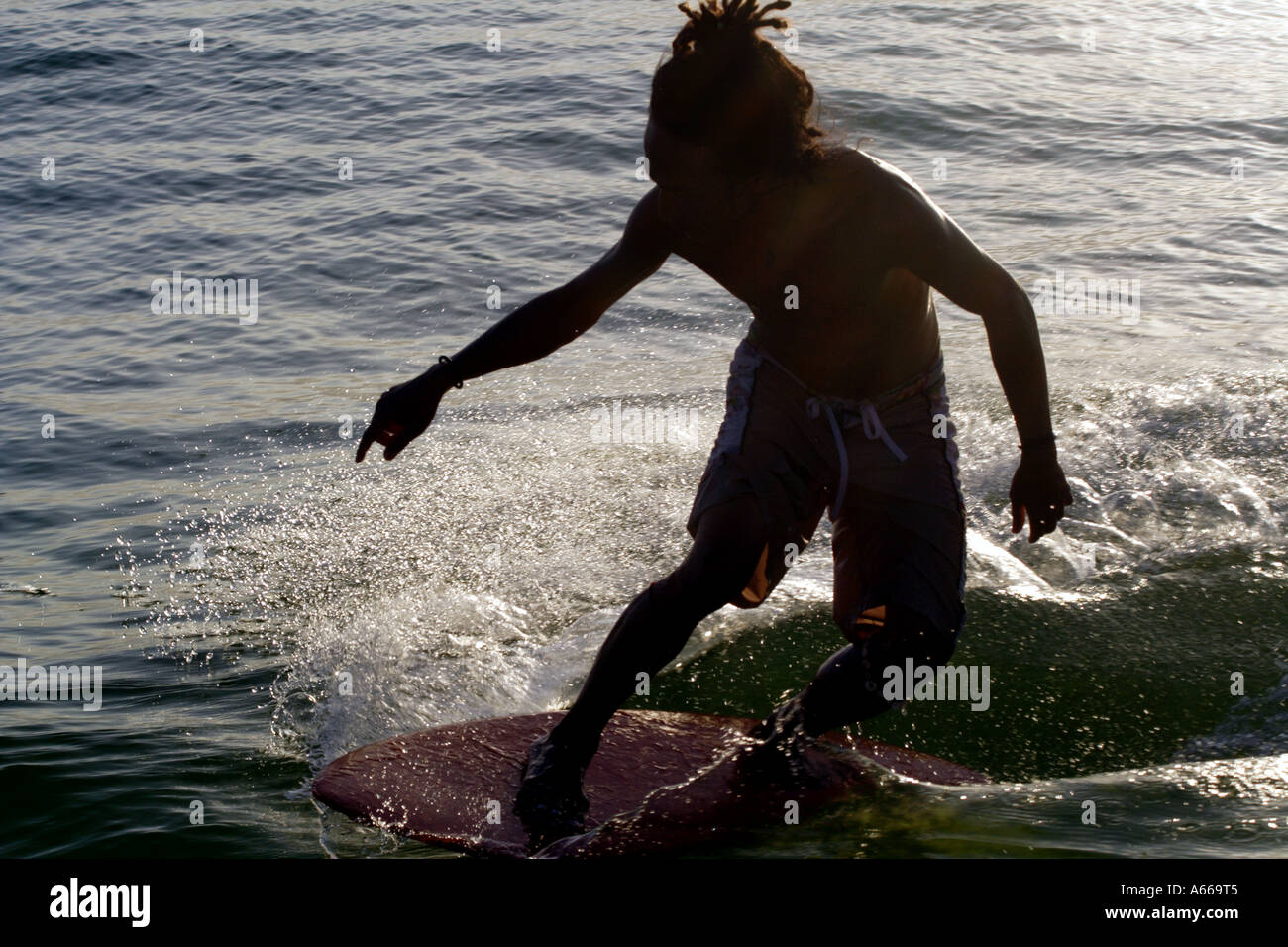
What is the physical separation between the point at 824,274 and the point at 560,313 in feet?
2.27

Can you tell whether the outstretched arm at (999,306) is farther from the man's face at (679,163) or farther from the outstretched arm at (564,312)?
the outstretched arm at (564,312)

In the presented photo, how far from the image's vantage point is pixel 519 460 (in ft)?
21.3

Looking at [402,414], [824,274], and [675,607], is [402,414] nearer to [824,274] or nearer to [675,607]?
[675,607]

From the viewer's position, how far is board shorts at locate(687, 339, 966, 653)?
302cm

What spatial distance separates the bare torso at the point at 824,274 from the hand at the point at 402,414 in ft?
2.30

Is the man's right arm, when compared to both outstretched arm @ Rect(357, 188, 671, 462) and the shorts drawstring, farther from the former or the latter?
the shorts drawstring

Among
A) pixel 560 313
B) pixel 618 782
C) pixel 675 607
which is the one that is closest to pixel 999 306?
pixel 675 607

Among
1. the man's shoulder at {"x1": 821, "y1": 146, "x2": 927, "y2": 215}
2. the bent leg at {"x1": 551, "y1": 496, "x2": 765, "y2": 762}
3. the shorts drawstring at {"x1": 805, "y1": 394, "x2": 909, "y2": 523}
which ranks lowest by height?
the bent leg at {"x1": 551, "y1": 496, "x2": 765, "y2": 762}

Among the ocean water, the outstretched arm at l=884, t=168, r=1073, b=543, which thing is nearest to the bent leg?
the ocean water

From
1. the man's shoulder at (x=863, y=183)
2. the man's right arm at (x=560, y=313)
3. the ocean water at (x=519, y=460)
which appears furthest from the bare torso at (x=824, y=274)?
the ocean water at (x=519, y=460)

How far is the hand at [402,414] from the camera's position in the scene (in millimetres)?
3117

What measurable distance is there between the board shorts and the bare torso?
0.06 meters

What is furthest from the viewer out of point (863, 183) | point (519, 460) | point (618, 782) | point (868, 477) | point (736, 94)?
point (519, 460)
